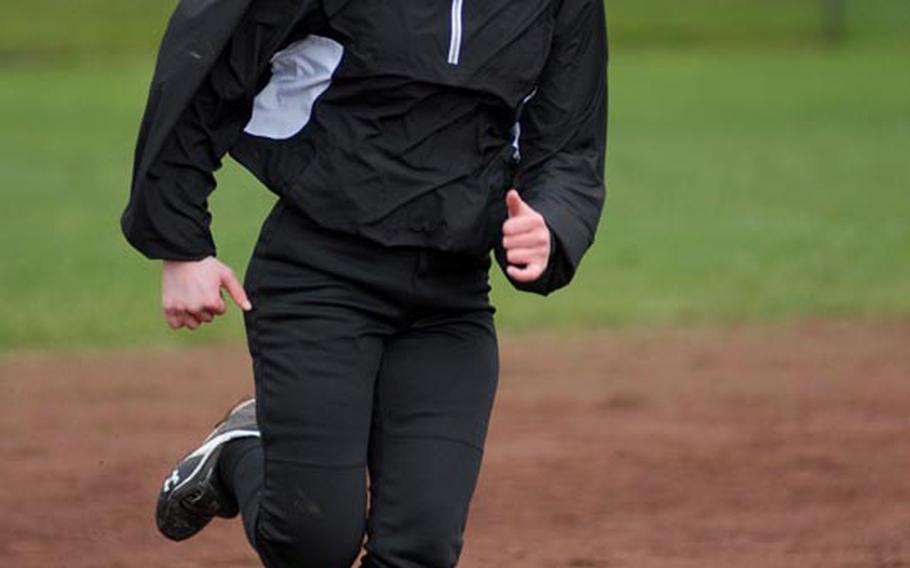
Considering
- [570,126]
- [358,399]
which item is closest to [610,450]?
[570,126]

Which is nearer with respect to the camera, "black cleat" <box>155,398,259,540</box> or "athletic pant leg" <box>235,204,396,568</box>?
"athletic pant leg" <box>235,204,396,568</box>

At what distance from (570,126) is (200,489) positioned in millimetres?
1283

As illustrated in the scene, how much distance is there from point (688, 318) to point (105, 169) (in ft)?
22.8

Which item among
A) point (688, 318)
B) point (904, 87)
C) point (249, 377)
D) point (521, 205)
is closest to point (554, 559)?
point (521, 205)

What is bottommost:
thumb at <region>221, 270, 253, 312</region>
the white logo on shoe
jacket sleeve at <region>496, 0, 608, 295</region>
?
the white logo on shoe

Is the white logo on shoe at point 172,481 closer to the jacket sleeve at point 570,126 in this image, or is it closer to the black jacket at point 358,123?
the black jacket at point 358,123

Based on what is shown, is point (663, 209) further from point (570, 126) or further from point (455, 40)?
point (455, 40)

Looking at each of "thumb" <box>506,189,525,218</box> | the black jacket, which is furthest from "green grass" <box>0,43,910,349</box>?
"thumb" <box>506,189,525,218</box>

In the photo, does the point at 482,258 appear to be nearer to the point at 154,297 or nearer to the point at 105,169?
the point at 154,297

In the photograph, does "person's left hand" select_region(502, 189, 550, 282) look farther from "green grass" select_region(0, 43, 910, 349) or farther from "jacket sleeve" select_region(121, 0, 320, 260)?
"green grass" select_region(0, 43, 910, 349)

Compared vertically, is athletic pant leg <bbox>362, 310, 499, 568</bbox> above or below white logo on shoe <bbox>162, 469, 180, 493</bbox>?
above

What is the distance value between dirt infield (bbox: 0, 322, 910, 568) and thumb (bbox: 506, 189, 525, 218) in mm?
1916

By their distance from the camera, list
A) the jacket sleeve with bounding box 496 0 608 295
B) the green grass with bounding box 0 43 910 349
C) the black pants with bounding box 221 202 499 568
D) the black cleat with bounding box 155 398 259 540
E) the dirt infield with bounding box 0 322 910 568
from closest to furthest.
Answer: the black pants with bounding box 221 202 499 568
the jacket sleeve with bounding box 496 0 608 295
the black cleat with bounding box 155 398 259 540
the dirt infield with bounding box 0 322 910 568
the green grass with bounding box 0 43 910 349

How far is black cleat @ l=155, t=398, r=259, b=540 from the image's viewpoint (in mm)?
4781
